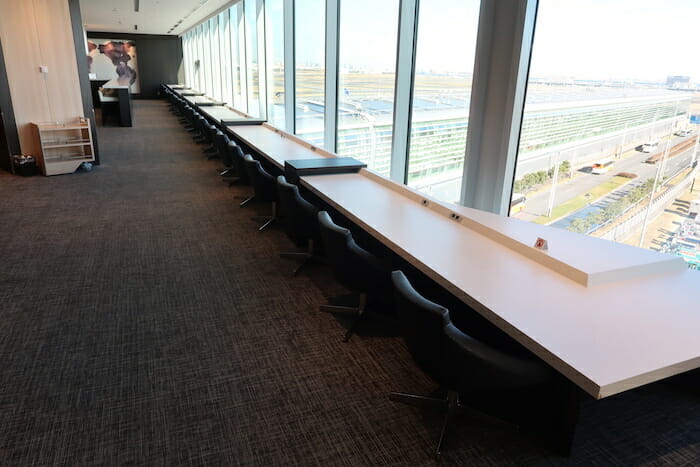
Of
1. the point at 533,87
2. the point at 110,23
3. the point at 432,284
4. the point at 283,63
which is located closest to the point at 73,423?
the point at 432,284

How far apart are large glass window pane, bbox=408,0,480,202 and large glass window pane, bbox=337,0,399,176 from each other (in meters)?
0.38

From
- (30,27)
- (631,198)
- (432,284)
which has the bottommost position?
(432,284)

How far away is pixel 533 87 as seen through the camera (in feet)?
11.5

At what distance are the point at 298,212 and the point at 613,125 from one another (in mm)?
2208

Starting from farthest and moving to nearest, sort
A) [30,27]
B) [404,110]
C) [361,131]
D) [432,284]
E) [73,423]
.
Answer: [30,27] < [361,131] < [404,110] < [432,284] < [73,423]

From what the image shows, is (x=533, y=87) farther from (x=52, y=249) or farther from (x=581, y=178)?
(x=52, y=249)

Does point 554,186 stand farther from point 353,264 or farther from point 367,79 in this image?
point 367,79

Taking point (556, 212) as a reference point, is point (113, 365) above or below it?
below

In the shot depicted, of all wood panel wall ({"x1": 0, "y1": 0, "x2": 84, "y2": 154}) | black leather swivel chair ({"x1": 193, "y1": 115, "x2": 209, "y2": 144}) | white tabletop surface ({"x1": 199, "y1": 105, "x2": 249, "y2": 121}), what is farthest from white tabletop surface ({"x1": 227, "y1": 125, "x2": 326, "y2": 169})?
wood panel wall ({"x1": 0, "y1": 0, "x2": 84, "y2": 154})

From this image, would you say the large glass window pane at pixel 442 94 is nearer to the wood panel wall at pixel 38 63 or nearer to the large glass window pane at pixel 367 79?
the large glass window pane at pixel 367 79

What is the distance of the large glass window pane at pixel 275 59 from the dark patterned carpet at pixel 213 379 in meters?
5.54

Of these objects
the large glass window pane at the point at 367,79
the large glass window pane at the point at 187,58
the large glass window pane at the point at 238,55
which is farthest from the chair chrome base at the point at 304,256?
the large glass window pane at the point at 187,58

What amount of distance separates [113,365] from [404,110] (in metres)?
3.71

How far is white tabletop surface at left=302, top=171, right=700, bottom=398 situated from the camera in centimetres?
161
